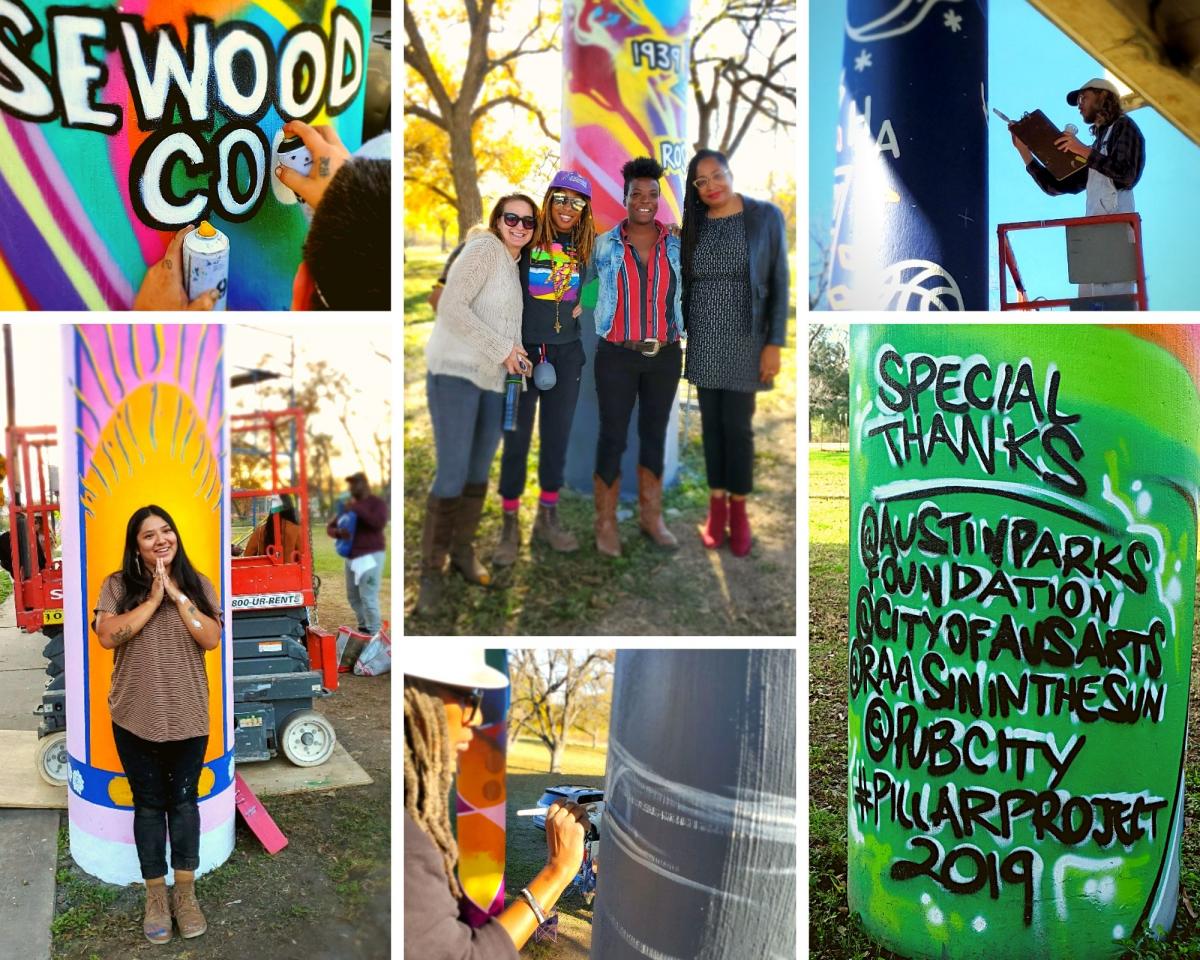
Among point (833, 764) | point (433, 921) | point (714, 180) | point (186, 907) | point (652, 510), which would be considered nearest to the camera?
point (433, 921)

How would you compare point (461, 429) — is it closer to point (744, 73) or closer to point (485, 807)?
point (485, 807)

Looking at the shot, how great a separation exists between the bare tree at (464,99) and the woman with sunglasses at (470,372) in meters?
0.11

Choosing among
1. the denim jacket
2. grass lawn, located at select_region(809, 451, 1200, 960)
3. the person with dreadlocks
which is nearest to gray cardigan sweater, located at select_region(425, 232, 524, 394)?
the denim jacket

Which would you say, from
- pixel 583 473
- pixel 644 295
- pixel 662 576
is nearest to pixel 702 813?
pixel 662 576

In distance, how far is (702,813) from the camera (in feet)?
11.3

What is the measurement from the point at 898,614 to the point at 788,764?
0.56 metres

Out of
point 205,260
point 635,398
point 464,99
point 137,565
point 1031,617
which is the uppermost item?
point 464,99

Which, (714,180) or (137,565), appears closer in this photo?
(137,565)

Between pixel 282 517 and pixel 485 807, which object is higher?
pixel 282 517

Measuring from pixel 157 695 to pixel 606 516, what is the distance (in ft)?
4.64

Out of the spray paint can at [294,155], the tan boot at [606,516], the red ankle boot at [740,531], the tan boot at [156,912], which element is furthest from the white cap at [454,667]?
the spray paint can at [294,155]

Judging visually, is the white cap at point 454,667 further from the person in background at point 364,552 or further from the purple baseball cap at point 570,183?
the purple baseball cap at point 570,183

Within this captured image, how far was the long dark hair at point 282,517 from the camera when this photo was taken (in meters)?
3.61

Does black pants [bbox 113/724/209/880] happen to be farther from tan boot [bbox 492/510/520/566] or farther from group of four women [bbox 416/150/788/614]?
tan boot [bbox 492/510/520/566]
